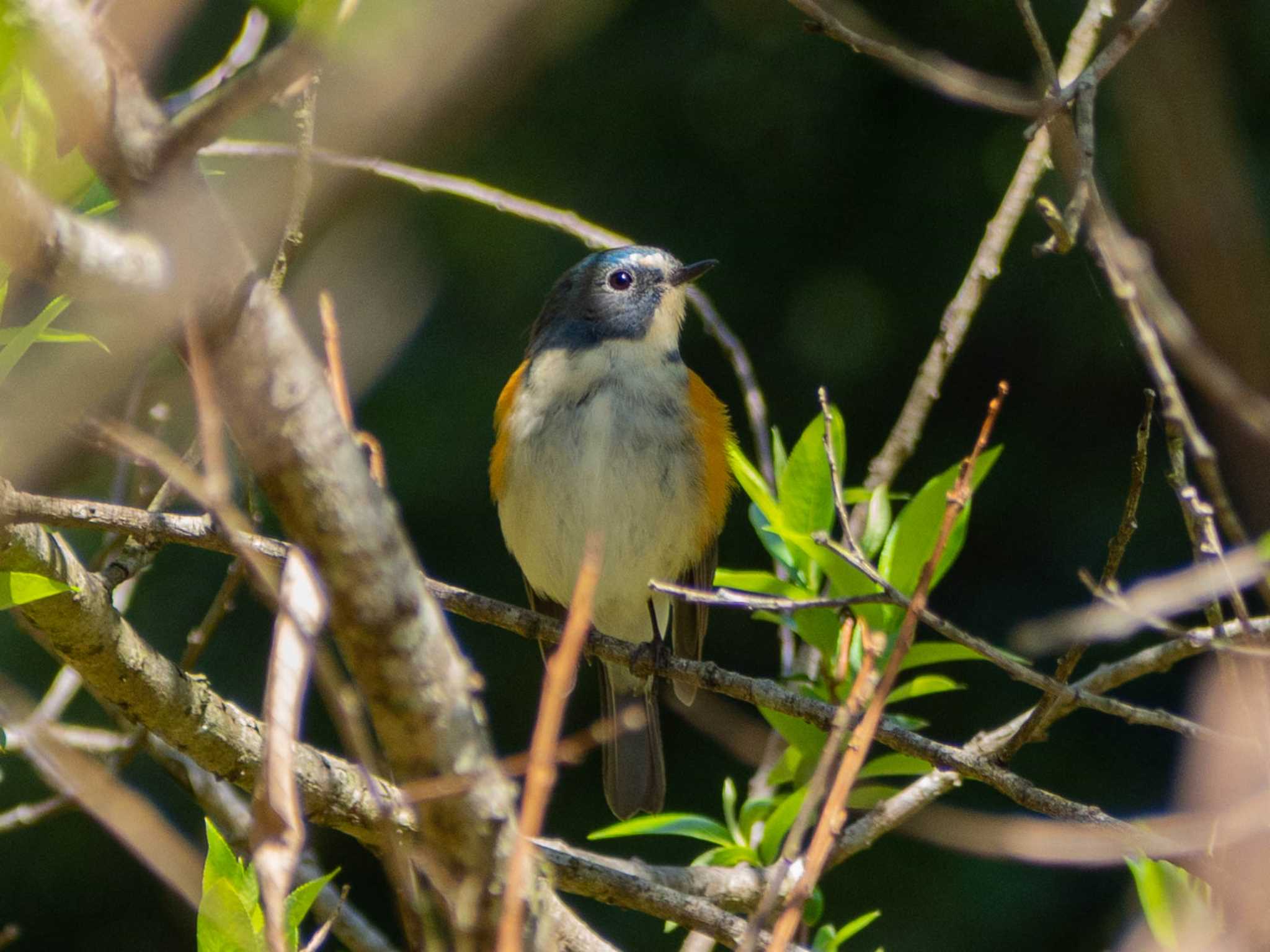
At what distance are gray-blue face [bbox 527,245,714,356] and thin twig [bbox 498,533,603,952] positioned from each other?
3454mm

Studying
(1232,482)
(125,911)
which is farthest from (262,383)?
(125,911)

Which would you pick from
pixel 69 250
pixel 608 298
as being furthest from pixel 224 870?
pixel 608 298

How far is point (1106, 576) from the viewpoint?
1981mm

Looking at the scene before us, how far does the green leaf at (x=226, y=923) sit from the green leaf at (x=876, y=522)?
72.3 inches

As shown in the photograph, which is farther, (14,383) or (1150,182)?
(1150,182)

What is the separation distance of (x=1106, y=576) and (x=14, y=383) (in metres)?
1.86

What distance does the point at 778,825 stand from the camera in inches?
118

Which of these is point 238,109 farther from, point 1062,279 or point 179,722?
point 1062,279

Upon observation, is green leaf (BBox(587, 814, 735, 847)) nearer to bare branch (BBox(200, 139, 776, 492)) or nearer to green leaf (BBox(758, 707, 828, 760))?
green leaf (BBox(758, 707, 828, 760))

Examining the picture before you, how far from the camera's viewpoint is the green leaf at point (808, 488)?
3.17m

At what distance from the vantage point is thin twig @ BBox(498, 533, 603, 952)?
3.60 feet

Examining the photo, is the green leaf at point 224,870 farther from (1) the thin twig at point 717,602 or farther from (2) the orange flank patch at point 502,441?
(2) the orange flank patch at point 502,441

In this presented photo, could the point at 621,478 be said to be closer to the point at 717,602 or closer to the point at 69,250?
the point at 717,602

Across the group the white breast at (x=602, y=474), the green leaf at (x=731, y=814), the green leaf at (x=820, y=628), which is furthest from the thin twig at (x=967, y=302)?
the white breast at (x=602, y=474)
